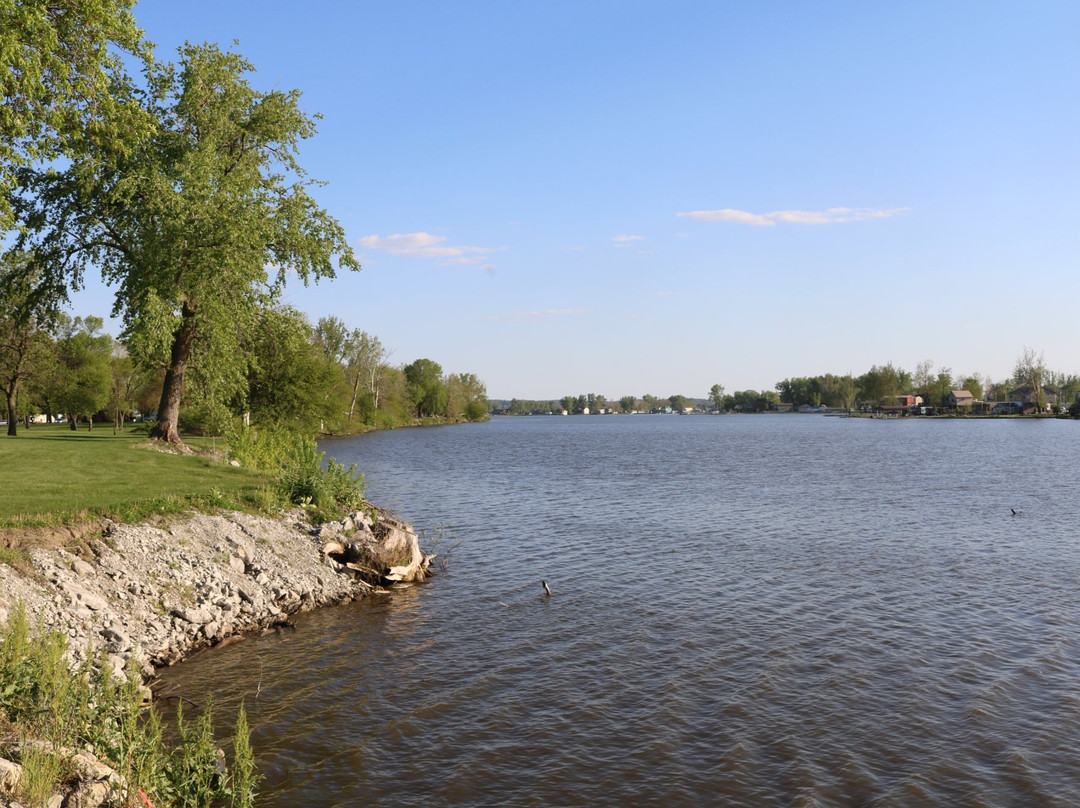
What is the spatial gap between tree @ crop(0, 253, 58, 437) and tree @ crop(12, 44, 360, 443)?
7.41ft

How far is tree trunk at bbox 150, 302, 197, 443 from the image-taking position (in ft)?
123

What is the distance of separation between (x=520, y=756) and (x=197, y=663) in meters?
7.89

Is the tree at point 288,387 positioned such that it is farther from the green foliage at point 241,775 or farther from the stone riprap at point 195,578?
the green foliage at point 241,775

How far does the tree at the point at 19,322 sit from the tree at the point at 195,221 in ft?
7.41

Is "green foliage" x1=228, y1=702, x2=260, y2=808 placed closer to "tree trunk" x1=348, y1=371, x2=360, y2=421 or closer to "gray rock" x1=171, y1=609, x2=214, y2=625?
"gray rock" x1=171, y1=609, x2=214, y2=625

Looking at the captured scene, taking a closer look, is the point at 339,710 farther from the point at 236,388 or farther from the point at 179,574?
the point at 236,388

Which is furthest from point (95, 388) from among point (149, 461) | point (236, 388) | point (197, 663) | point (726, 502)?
point (197, 663)

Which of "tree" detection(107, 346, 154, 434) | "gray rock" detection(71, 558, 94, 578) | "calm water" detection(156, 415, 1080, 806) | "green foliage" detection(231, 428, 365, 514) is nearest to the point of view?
"calm water" detection(156, 415, 1080, 806)

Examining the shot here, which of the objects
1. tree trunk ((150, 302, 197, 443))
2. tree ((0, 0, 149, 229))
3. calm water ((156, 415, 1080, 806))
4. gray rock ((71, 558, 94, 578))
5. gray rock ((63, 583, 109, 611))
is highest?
tree ((0, 0, 149, 229))

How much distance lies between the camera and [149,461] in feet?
99.5

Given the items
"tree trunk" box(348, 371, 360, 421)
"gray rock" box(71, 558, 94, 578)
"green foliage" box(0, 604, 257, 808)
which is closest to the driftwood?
"gray rock" box(71, 558, 94, 578)

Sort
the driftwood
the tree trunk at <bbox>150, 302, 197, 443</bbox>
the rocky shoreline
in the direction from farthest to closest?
the tree trunk at <bbox>150, 302, 197, 443</bbox> → the driftwood → the rocky shoreline

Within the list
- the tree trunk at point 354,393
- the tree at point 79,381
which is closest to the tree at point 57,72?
the tree at point 79,381

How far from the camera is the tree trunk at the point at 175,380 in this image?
37.3m
